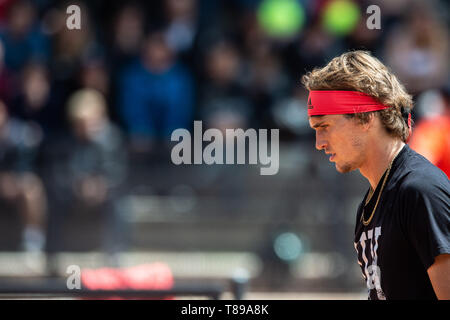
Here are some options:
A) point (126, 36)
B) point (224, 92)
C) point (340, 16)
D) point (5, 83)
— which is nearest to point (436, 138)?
point (224, 92)

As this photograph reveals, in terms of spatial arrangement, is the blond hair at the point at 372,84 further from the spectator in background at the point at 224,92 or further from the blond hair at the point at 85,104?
the blond hair at the point at 85,104

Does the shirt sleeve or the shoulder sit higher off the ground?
the shoulder

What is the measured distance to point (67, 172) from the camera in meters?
8.41

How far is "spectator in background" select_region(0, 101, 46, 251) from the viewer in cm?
847

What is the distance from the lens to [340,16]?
32.3 ft

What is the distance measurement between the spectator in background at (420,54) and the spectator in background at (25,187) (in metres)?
4.25

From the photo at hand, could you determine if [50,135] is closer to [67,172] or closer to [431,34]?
[67,172]

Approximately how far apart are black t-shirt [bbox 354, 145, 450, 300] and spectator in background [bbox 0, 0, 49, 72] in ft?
24.2

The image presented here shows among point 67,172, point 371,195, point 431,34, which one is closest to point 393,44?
point 431,34

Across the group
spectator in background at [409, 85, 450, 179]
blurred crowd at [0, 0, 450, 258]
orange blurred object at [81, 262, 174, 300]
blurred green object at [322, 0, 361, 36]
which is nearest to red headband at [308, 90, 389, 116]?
orange blurred object at [81, 262, 174, 300]

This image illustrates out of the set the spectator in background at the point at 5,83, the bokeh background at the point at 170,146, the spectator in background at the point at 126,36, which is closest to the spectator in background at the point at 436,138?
the bokeh background at the point at 170,146

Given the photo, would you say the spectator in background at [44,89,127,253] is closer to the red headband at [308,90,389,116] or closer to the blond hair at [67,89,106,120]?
the blond hair at [67,89,106,120]
